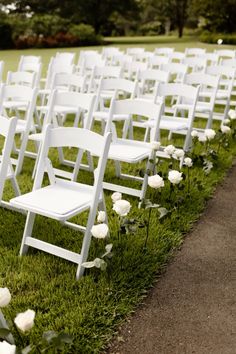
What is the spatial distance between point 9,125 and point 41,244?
98 centimetres

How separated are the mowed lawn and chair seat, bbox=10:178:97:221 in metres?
0.48

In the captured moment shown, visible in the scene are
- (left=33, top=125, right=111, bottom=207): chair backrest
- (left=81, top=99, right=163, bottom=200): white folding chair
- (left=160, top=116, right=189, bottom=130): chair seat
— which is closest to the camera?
(left=33, top=125, right=111, bottom=207): chair backrest

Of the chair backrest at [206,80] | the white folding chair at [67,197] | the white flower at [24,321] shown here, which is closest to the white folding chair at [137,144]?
the white folding chair at [67,197]

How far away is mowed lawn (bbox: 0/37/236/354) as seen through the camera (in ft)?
9.72

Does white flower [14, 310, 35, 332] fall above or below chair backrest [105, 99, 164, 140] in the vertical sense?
below

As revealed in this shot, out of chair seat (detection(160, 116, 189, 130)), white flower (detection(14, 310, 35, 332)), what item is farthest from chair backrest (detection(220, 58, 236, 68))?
white flower (detection(14, 310, 35, 332))

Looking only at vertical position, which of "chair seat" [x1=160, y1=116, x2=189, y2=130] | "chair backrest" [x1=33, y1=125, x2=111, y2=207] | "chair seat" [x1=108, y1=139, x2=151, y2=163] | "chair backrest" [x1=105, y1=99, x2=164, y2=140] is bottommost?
"chair seat" [x1=108, y1=139, x2=151, y2=163]

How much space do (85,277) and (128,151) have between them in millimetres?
1643

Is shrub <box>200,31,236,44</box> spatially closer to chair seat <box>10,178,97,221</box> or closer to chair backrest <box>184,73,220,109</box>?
chair backrest <box>184,73,220,109</box>

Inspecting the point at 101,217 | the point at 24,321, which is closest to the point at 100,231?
the point at 101,217

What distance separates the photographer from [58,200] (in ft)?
11.2

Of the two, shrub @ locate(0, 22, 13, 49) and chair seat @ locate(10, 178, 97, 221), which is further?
A: shrub @ locate(0, 22, 13, 49)

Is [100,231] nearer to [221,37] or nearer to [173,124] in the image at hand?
[173,124]

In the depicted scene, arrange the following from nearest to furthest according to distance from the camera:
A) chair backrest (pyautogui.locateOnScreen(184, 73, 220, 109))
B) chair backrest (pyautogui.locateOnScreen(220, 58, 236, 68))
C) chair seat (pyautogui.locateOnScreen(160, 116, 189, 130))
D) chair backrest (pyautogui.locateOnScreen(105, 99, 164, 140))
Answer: chair backrest (pyautogui.locateOnScreen(105, 99, 164, 140)) → chair seat (pyautogui.locateOnScreen(160, 116, 189, 130)) → chair backrest (pyautogui.locateOnScreen(184, 73, 220, 109)) → chair backrest (pyautogui.locateOnScreen(220, 58, 236, 68))
